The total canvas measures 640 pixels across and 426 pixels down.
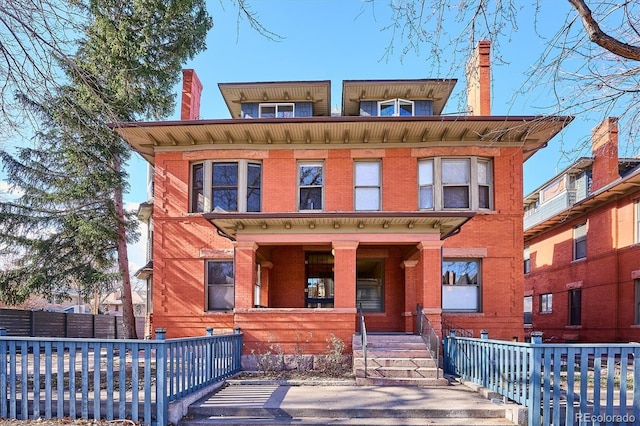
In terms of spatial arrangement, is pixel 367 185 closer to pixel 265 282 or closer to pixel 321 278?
pixel 321 278

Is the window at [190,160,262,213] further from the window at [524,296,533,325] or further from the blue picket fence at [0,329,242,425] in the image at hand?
the window at [524,296,533,325]

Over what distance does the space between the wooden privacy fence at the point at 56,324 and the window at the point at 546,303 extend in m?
23.6

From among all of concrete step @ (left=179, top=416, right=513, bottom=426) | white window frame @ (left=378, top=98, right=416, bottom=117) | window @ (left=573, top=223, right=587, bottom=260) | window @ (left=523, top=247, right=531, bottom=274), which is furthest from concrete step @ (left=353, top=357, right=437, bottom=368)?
window @ (left=523, top=247, right=531, bottom=274)

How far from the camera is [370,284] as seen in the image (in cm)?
1595

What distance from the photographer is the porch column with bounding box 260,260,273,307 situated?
1530cm

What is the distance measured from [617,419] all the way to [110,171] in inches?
695

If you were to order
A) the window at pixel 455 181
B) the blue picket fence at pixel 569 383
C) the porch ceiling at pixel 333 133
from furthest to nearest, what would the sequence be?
1. the window at pixel 455 181
2. the porch ceiling at pixel 333 133
3. the blue picket fence at pixel 569 383

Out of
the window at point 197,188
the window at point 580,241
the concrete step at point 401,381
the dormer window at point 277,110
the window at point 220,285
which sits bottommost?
the concrete step at point 401,381

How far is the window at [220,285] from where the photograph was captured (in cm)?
1567

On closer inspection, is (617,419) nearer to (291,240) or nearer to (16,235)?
(291,240)

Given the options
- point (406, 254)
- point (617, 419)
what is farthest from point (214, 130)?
point (617, 419)

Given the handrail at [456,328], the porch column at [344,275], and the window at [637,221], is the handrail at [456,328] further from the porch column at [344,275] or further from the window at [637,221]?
the window at [637,221]

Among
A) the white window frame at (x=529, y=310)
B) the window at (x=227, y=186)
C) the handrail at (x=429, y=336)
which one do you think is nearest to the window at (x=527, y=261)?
the white window frame at (x=529, y=310)

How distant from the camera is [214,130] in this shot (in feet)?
50.3
